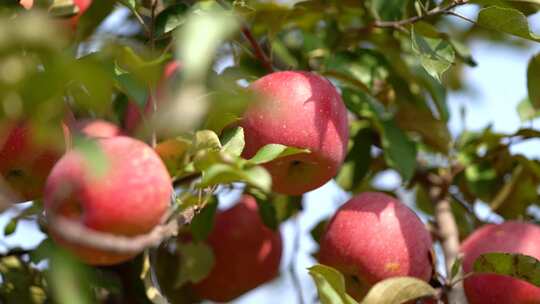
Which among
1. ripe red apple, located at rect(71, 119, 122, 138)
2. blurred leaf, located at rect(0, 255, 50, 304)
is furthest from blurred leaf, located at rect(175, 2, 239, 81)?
blurred leaf, located at rect(0, 255, 50, 304)

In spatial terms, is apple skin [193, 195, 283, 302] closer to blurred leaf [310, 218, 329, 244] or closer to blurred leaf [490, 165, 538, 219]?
blurred leaf [310, 218, 329, 244]

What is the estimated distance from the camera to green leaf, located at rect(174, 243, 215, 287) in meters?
1.93

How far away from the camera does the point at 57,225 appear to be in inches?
39.8

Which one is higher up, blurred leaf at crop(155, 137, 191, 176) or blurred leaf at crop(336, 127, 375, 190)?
blurred leaf at crop(155, 137, 191, 176)

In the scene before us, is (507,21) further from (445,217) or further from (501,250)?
(445,217)

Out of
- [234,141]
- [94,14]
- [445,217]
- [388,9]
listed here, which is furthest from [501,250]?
[94,14]

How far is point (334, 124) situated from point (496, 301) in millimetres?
440

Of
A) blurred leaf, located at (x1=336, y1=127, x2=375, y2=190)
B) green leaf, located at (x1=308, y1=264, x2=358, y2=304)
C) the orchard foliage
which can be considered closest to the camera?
the orchard foliage

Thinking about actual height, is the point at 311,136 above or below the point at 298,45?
above

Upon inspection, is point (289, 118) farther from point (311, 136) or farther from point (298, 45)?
point (298, 45)

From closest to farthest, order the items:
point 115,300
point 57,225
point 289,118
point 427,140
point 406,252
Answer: point 57,225 < point 289,118 < point 406,252 < point 115,300 < point 427,140

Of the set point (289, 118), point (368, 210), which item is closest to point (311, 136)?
point (289, 118)

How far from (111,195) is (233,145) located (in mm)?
323

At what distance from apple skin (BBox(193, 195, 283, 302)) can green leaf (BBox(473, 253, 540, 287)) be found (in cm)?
67
